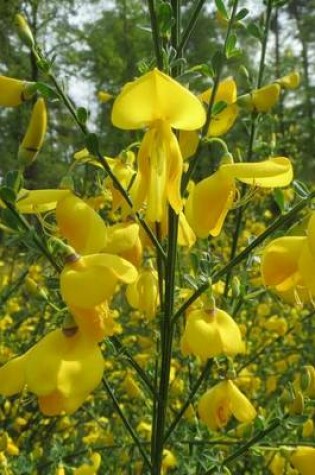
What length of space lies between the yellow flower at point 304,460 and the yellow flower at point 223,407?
14 cm

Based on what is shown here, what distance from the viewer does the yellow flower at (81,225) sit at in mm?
976

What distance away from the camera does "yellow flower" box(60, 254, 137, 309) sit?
0.84m

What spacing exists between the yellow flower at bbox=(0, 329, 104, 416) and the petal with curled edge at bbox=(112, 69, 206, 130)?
0.33m

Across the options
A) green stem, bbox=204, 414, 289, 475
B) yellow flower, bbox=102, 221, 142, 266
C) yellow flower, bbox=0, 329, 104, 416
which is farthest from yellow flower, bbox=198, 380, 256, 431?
yellow flower, bbox=0, 329, 104, 416

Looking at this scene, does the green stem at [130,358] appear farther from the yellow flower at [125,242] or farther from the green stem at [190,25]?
the green stem at [190,25]

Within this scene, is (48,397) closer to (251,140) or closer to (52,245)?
(52,245)

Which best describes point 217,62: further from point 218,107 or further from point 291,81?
point 291,81

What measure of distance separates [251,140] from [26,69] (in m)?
9.66

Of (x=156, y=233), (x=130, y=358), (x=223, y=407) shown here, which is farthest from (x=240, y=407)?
(x=156, y=233)

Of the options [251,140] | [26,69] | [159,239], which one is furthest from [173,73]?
[26,69]

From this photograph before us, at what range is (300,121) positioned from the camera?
59.4 ft

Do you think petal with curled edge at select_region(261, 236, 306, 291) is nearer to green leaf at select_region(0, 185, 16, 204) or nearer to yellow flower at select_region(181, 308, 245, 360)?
yellow flower at select_region(181, 308, 245, 360)

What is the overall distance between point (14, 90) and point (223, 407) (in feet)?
2.62

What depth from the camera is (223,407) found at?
1.38m
